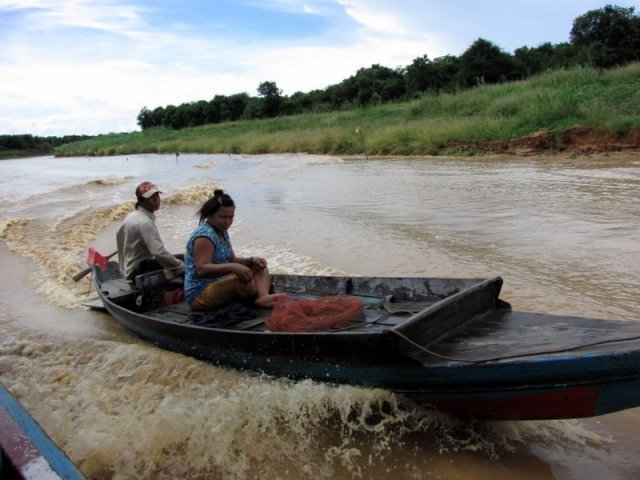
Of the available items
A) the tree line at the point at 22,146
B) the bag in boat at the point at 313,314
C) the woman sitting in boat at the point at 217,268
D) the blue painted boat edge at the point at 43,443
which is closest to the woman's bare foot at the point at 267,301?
the woman sitting in boat at the point at 217,268

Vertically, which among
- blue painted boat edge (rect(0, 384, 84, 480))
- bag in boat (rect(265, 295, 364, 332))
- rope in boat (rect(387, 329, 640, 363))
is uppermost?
blue painted boat edge (rect(0, 384, 84, 480))

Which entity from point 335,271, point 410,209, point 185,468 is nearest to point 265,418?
point 185,468

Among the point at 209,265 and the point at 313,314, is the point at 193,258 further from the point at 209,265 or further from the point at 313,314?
the point at 313,314

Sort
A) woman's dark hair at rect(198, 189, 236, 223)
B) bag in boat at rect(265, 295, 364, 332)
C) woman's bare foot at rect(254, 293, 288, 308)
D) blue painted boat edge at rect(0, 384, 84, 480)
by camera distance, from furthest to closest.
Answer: woman's bare foot at rect(254, 293, 288, 308), woman's dark hair at rect(198, 189, 236, 223), bag in boat at rect(265, 295, 364, 332), blue painted boat edge at rect(0, 384, 84, 480)

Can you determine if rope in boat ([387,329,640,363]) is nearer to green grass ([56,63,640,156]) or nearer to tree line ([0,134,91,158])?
green grass ([56,63,640,156])

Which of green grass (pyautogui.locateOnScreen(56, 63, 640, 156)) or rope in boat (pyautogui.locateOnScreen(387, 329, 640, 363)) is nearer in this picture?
rope in boat (pyautogui.locateOnScreen(387, 329, 640, 363))

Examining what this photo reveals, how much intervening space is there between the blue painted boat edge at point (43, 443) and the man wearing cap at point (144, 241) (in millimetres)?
3068

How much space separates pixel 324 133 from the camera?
28.5m

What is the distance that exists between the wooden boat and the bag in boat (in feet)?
0.31

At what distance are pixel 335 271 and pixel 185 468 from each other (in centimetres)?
425

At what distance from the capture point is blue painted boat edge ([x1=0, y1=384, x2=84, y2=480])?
1729mm

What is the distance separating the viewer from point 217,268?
437 centimetres

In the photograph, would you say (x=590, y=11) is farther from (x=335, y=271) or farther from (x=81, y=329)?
(x=81, y=329)

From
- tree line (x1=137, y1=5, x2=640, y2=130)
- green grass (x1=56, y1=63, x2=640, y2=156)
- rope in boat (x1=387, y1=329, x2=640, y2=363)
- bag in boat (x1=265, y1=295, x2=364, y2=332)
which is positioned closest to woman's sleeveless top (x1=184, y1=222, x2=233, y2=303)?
bag in boat (x1=265, y1=295, x2=364, y2=332)
